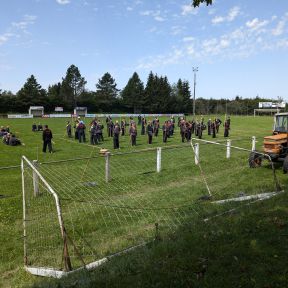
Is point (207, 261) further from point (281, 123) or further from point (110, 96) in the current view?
point (110, 96)

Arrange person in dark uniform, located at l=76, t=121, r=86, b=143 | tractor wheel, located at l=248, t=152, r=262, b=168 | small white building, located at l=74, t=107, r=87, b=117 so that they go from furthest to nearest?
small white building, located at l=74, t=107, r=87, b=117, person in dark uniform, located at l=76, t=121, r=86, b=143, tractor wheel, located at l=248, t=152, r=262, b=168

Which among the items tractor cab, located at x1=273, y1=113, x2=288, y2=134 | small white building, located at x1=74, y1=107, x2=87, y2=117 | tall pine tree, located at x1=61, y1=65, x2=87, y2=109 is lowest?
small white building, located at x1=74, y1=107, x2=87, y2=117

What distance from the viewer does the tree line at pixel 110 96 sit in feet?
291

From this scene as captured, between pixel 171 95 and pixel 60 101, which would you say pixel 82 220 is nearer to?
pixel 60 101

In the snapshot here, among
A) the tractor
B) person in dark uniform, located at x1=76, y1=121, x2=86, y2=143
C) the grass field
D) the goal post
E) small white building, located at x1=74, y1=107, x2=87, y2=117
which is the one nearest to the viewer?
the grass field

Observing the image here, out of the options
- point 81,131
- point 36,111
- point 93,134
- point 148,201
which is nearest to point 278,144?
point 148,201

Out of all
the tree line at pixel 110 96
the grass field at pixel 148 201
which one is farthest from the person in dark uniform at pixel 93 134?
the tree line at pixel 110 96

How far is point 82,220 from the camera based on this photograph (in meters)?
8.45

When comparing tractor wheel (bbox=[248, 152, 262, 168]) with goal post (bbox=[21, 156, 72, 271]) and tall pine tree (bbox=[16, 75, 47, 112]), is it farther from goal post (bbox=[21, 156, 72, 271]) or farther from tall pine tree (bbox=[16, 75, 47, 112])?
tall pine tree (bbox=[16, 75, 47, 112])

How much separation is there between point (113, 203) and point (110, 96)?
100256 millimetres

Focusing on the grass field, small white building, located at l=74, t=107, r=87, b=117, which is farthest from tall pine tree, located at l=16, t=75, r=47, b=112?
the grass field

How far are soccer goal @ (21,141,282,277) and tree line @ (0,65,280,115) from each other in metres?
75.3

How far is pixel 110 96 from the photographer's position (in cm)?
10844

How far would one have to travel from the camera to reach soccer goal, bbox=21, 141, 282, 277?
21.1 ft
